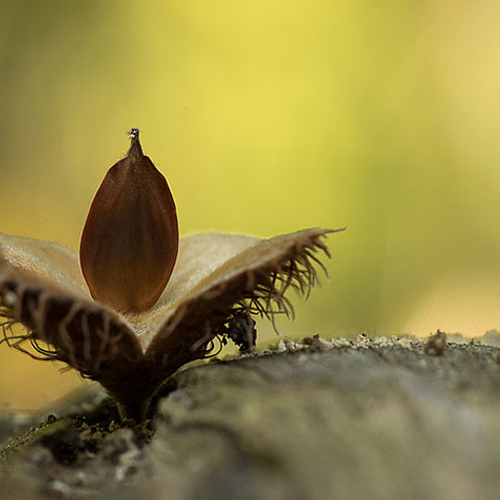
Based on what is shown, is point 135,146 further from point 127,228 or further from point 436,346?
point 436,346

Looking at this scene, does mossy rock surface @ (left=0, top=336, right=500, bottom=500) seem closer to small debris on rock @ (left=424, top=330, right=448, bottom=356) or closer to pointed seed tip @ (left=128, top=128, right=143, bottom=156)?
small debris on rock @ (left=424, top=330, right=448, bottom=356)

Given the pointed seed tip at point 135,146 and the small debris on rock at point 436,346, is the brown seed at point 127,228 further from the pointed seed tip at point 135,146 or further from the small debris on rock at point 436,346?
the small debris on rock at point 436,346

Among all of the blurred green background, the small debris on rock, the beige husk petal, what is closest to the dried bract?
the beige husk petal

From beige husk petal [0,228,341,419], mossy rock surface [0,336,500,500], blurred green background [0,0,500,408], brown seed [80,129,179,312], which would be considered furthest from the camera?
blurred green background [0,0,500,408]

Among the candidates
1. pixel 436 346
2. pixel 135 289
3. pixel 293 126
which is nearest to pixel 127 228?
pixel 135 289

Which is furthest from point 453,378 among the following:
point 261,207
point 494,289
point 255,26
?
point 255,26

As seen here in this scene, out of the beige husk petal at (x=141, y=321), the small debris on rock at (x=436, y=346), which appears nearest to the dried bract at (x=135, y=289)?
the beige husk petal at (x=141, y=321)
